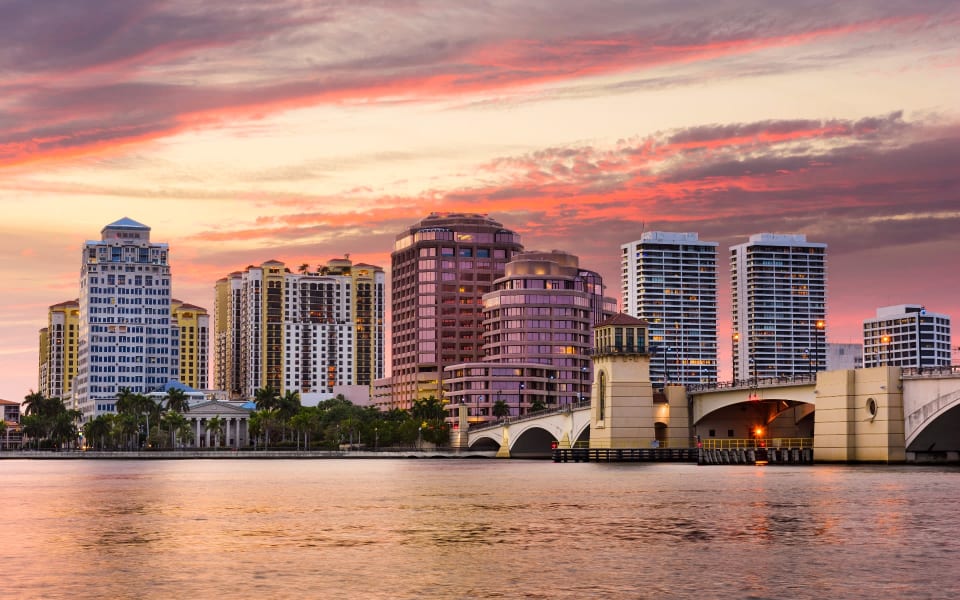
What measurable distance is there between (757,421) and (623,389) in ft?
60.9

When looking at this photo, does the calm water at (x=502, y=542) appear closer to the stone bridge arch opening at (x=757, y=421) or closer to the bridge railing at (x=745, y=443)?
the bridge railing at (x=745, y=443)

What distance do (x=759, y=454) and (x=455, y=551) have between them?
361 feet

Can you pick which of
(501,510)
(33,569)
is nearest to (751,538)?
(501,510)

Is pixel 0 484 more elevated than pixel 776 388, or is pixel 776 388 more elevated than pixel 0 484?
pixel 776 388

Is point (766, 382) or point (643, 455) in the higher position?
point (766, 382)

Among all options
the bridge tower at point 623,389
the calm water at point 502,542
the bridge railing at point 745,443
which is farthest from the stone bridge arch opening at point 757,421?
the calm water at point 502,542

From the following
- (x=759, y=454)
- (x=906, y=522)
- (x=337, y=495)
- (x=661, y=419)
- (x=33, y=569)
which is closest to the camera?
(x=33, y=569)

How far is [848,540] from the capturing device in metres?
61.0

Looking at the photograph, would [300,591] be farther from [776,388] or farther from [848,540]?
[776,388]

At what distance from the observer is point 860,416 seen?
135 meters

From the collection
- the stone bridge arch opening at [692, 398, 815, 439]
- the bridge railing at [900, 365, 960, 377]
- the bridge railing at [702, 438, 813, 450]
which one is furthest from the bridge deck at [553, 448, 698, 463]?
the bridge railing at [900, 365, 960, 377]

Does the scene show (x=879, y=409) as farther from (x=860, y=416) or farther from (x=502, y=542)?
(x=502, y=542)

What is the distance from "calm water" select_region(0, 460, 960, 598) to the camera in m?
46.6

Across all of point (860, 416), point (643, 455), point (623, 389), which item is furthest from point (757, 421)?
point (860, 416)
